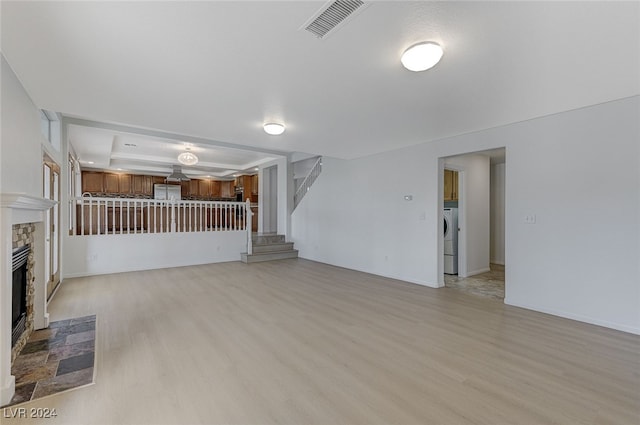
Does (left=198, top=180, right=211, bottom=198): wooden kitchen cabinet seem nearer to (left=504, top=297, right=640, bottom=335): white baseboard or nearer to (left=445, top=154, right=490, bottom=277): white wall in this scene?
(left=445, top=154, right=490, bottom=277): white wall

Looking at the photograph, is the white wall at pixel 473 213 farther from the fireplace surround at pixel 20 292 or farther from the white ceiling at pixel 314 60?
the fireplace surround at pixel 20 292

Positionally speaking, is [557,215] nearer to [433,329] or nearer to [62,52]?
[433,329]

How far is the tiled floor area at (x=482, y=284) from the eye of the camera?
4436 mm

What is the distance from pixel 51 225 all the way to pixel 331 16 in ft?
16.1

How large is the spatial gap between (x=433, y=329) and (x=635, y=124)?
9.92ft

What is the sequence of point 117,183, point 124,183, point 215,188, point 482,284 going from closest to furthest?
point 482,284 < point 117,183 < point 124,183 < point 215,188

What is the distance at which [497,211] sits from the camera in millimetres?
7000

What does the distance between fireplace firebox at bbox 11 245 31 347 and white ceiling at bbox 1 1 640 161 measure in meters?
1.65

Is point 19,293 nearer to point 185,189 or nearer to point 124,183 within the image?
point 124,183

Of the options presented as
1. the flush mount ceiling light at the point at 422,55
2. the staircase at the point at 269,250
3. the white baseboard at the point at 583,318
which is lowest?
the white baseboard at the point at 583,318

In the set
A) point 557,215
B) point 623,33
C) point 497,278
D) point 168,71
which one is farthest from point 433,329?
point 168,71

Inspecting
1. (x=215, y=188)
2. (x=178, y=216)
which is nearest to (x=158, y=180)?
(x=215, y=188)

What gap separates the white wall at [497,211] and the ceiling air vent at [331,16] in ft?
22.2

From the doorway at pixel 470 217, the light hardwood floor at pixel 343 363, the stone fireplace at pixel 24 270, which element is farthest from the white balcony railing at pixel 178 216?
the doorway at pixel 470 217
